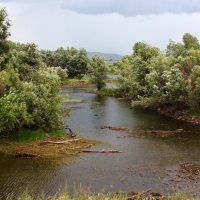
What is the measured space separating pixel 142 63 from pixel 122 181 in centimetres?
6066

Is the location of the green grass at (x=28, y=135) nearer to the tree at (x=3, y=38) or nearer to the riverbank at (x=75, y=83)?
the tree at (x=3, y=38)

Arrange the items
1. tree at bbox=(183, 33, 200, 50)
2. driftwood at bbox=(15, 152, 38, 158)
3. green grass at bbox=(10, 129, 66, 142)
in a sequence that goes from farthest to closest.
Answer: tree at bbox=(183, 33, 200, 50)
green grass at bbox=(10, 129, 66, 142)
driftwood at bbox=(15, 152, 38, 158)

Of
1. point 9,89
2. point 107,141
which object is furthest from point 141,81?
point 9,89

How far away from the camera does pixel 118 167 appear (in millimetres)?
42781

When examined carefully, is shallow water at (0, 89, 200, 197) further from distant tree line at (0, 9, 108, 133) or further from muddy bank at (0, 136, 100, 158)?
distant tree line at (0, 9, 108, 133)

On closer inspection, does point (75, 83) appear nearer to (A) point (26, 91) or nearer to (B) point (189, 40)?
(B) point (189, 40)

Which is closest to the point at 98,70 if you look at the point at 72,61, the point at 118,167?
the point at 72,61

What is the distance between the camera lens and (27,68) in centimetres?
5906

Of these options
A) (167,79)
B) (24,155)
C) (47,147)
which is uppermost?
(167,79)

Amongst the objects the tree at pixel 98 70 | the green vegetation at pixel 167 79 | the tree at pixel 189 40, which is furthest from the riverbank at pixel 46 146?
the tree at pixel 189 40

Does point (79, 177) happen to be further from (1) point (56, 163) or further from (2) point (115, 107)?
(2) point (115, 107)

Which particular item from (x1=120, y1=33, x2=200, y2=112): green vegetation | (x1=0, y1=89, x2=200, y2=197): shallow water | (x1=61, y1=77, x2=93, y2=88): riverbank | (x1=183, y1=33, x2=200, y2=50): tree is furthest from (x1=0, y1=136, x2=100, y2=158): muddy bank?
(x1=61, y1=77, x2=93, y2=88): riverbank

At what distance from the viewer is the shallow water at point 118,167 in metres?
36.5

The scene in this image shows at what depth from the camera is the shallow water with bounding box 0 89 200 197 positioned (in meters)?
36.5
